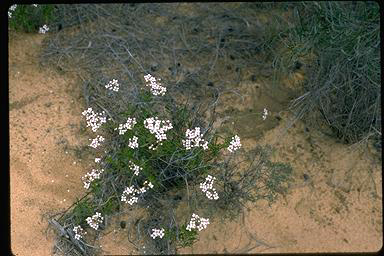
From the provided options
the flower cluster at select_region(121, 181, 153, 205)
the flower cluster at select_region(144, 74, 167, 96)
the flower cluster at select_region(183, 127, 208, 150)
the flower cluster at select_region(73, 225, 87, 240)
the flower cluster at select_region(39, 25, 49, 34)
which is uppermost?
the flower cluster at select_region(144, 74, 167, 96)

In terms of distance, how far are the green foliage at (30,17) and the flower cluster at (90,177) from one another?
1256 mm

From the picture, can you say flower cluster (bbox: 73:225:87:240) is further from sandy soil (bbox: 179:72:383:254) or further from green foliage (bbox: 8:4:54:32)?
green foliage (bbox: 8:4:54:32)

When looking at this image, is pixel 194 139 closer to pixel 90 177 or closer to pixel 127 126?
pixel 127 126

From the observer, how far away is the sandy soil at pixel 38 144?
3.32m

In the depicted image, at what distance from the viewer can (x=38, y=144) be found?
11.9ft

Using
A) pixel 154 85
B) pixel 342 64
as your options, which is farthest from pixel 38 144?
pixel 342 64

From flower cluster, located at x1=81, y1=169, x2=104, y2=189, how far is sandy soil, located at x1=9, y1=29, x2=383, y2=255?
0.06m

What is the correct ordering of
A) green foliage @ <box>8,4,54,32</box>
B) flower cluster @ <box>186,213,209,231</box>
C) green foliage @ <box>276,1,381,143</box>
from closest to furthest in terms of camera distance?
flower cluster @ <box>186,213,209,231</box>
green foliage @ <box>276,1,381,143</box>
green foliage @ <box>8,4,54,32</box>

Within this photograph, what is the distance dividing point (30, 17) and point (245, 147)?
1659 millimetres

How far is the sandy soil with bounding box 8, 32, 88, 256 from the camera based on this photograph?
3.32 meters

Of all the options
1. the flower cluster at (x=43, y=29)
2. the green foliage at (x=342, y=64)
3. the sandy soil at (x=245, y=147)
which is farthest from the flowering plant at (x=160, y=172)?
the flower cluster at (x=43, y=29)

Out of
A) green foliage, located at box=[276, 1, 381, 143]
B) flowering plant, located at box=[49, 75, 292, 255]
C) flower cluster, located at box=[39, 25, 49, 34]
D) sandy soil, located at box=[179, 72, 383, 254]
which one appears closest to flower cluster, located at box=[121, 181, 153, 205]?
flowering plant, located at box=[49, 75, 292, 255]

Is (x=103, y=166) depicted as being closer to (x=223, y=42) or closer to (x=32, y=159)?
(x=32, y=159)

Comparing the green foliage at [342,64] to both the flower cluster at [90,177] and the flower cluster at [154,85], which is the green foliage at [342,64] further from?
the flower cluster at [90,177]
